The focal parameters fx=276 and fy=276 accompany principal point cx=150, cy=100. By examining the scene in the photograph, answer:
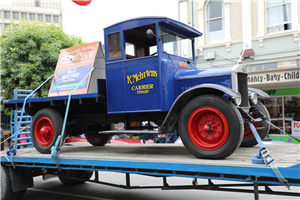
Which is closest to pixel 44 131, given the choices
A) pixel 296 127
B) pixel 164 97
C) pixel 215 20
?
pixel 164 97

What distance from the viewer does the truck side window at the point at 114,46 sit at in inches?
185

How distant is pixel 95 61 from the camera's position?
5348 mm

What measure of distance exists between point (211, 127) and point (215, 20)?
11.5 meters

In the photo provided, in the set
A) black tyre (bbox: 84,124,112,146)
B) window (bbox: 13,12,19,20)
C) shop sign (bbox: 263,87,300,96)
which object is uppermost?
window (bbox: 13,12,19,20)

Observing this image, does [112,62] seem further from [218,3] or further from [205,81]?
[218,3]

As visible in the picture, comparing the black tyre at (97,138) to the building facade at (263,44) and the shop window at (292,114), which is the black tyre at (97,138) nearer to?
the building facade at (263,44)

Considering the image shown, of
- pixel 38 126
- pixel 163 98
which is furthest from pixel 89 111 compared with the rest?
pixel 163 98

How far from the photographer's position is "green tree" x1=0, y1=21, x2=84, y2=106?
13164mm

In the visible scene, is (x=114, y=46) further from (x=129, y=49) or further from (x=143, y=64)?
(x=143, y=64)

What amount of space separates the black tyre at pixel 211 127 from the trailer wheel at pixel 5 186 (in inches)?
130

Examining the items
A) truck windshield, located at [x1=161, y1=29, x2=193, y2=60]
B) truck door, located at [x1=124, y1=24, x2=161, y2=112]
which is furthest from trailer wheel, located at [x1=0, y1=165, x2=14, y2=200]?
truck windshield, located at [x1=161, y1=29, x2=193, y2=60]

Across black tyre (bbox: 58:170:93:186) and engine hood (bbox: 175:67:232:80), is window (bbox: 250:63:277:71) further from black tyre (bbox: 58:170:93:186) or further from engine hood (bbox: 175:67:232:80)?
black tyre (bbox: 58:170:93:186)

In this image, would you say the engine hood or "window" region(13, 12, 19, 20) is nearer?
the engine hood

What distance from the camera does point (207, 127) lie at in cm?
368
